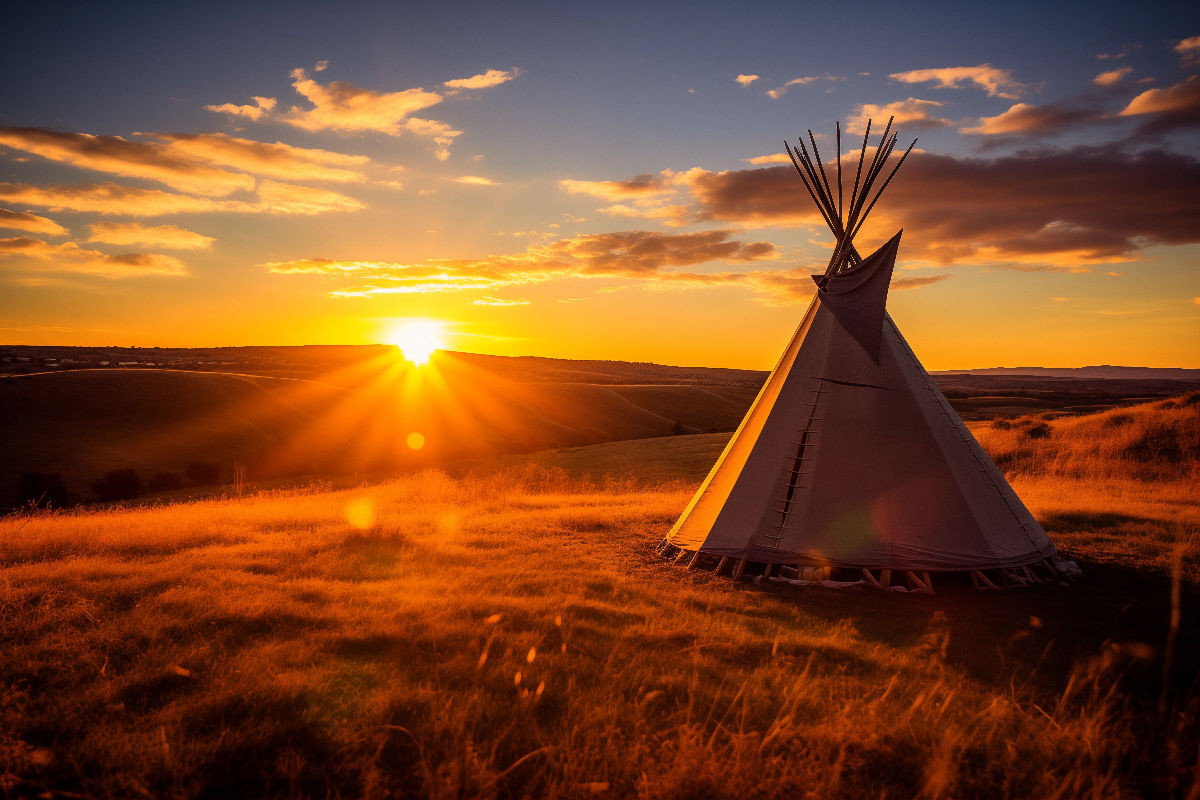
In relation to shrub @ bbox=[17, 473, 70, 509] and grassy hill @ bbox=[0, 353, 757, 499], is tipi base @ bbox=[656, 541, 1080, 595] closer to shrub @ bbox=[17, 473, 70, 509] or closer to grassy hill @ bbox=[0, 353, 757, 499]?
shrub @ bbox=[17, 473, 70, 509]

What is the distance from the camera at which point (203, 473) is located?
37844 millimetres

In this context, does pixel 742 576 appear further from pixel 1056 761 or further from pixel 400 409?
pixel 400 409

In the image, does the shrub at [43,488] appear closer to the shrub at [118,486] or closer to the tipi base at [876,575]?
the shrub at [118,486]

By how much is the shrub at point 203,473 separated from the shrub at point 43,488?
5830mm

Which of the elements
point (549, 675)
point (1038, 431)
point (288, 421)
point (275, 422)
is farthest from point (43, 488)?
point (1038, 431)

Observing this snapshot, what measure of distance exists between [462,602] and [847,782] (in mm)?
4503

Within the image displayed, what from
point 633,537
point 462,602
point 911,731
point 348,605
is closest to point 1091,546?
point 633,537

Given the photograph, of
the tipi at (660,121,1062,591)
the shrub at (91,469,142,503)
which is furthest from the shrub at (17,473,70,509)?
the tipi at (660,121,1062,591)

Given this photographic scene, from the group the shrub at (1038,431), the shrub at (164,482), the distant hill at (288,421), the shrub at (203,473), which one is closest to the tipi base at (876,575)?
the shrub at (1038,431)

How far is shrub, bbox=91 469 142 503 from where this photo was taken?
107 ft

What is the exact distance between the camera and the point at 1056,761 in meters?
4.50

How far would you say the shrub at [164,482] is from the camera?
35000 millimetres

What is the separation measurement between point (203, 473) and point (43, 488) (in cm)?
738

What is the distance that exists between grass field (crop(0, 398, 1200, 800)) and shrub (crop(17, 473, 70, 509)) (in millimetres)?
26541
